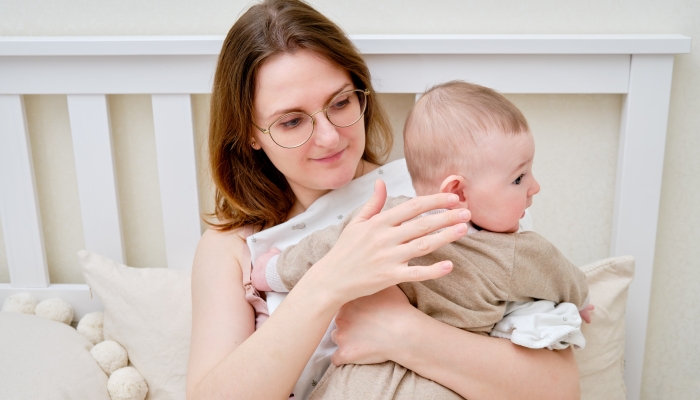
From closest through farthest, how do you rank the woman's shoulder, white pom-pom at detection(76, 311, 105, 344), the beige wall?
the woman's shoulder
the beige wall
white pom-pom at detection(76, 311, 105, 344)

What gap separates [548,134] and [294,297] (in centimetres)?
84

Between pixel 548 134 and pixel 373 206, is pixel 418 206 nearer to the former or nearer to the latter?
pixel 373 206

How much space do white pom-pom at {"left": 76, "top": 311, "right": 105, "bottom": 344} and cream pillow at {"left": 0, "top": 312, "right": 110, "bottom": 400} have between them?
5 cm

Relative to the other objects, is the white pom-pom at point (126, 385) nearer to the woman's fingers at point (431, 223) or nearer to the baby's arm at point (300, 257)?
the baby's arm at point (300, 257)

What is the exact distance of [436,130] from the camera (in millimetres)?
1026

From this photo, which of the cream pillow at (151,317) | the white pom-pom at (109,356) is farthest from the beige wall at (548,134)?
the white pom-pom at (109,356)

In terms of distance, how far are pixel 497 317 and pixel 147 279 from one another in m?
0.93

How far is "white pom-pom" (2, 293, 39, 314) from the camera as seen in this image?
1.61 metres

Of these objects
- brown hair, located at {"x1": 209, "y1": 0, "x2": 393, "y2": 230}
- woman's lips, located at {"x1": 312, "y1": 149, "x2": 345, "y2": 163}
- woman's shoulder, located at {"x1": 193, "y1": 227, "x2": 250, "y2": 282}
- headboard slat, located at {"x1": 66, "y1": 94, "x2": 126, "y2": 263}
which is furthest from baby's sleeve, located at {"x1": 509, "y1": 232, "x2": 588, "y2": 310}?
headboard slat, located at {"x1": 66, "y1": 94, "x2": 126, "y2": 263}

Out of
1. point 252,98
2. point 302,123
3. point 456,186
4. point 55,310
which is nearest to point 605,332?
point 456,186

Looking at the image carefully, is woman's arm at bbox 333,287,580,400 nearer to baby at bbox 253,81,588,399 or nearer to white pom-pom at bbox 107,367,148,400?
baby at bbox 253,81,588,399

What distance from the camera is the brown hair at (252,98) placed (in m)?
1.21

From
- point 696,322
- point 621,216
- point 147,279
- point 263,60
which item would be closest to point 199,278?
point 147,279

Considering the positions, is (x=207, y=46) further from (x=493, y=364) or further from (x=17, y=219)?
(x=493, y=364)
